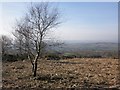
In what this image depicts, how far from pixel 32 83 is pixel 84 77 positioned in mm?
2903

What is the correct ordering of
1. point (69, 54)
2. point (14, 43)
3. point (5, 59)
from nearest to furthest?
1. point (14, 43)
2. point (5, 59)
3. point (69, 54)

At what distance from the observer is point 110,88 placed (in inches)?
397

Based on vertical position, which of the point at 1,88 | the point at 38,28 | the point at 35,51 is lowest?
the point at 1,88

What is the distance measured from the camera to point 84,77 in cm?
1264

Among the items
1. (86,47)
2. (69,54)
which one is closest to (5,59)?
(69,54)

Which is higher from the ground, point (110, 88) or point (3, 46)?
point (3, 46)

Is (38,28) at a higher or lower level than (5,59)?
higher

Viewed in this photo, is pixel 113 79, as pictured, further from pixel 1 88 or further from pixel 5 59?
pixel 5 59

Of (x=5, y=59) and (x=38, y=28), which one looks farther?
(x=5, y=59)

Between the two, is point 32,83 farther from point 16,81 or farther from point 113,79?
point 113,79

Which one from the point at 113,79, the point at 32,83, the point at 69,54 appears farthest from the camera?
the point at 69,54

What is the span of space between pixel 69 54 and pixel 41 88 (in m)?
16.6

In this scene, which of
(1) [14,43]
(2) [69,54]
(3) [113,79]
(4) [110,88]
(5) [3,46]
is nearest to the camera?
(4) [110,88]

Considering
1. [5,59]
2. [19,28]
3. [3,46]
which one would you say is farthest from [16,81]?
[3,46]
